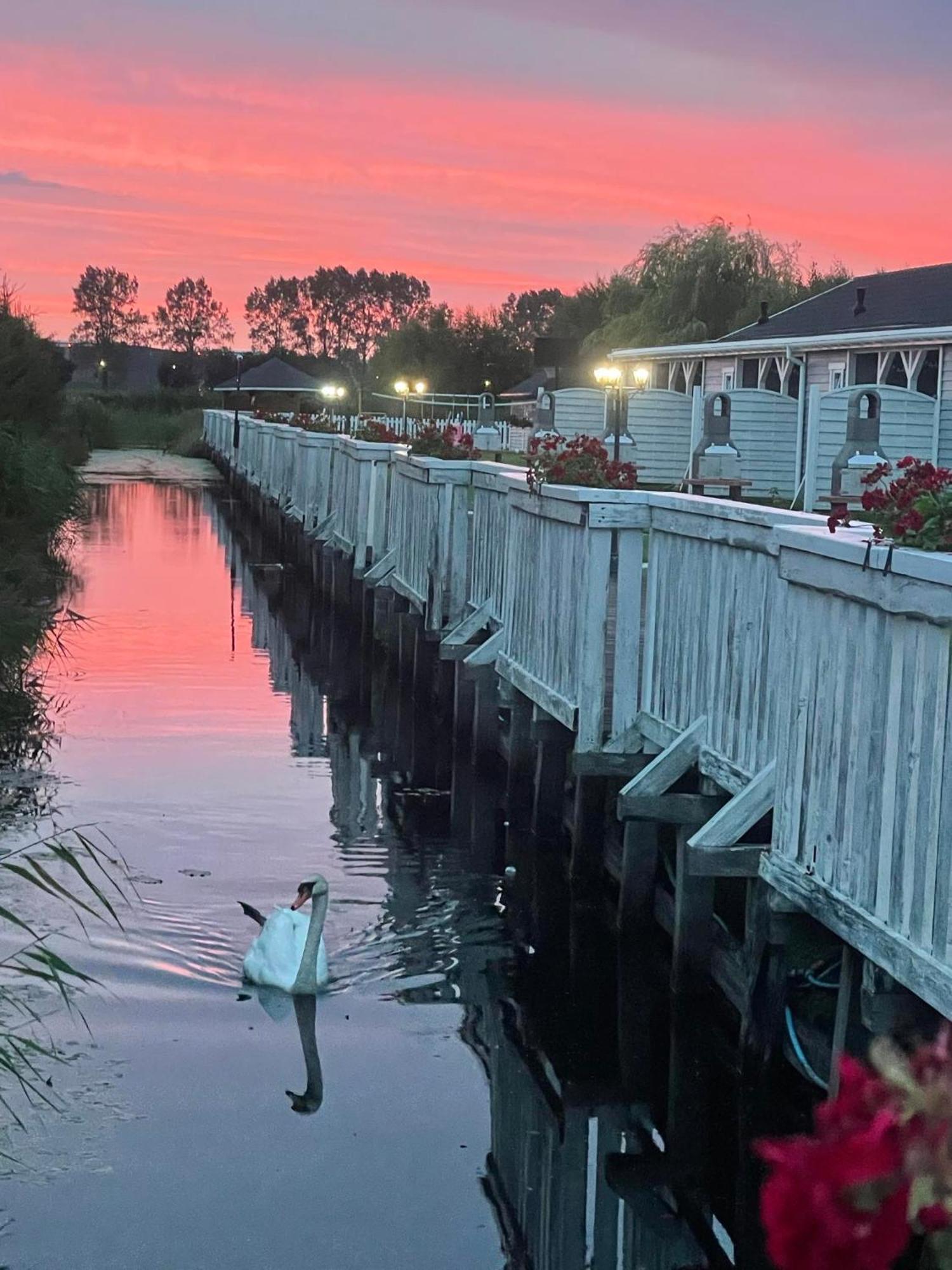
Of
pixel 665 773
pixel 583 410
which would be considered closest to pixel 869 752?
pixel 665 773

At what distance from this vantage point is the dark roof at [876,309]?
1192 inches

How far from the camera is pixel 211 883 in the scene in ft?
34.8

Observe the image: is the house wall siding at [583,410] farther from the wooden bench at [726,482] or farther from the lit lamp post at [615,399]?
the wooden bench at [726,482]

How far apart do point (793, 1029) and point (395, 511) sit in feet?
44.6

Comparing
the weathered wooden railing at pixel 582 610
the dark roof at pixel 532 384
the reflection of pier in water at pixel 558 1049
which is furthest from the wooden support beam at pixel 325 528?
the dark roof at pixel 532 384

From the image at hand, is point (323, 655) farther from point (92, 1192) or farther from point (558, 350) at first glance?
point (558, 350)

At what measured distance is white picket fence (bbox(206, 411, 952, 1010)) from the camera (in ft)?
18.0

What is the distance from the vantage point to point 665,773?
8.42m

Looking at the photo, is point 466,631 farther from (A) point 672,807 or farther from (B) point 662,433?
(B) point 662,433

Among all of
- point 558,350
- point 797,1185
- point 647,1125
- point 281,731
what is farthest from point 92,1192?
point 558,350

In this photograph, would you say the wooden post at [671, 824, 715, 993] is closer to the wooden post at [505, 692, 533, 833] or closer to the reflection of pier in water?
the reflection of pier in water

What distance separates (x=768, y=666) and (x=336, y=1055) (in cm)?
253

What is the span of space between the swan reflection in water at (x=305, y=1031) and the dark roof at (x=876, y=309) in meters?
21.5

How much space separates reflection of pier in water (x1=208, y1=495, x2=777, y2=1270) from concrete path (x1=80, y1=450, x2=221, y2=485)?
4619cm
